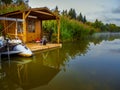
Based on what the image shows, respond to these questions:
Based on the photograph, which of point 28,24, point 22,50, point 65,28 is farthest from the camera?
point 65,28

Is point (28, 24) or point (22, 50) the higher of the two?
point (28, 24)

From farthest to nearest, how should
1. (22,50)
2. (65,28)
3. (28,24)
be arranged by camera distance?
(65,28) → (28,24) → (22,50)

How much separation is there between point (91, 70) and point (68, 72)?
106 centimetres

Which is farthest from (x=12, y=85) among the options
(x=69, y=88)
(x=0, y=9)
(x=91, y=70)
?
(x=0, y=9)

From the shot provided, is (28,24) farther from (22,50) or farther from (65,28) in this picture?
(22,50)

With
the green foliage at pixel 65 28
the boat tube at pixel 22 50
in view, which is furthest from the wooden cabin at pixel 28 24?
the boat tube at pixel 22 50

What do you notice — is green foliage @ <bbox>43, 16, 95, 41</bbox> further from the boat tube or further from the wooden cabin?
the boat tube

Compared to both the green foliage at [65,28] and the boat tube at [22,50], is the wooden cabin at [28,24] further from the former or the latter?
the boat tube at [22,50]

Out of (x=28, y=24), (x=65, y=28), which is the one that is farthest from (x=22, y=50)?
(x=65, y=28)

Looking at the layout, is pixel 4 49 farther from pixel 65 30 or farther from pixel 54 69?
pixel 65 30

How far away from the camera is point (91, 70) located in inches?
330

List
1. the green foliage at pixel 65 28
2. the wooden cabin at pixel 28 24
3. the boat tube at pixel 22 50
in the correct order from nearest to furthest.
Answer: the boat tube at pixel 22 50, the wooden cabin at pixel 28 24, the green foliage at pixel 65 28

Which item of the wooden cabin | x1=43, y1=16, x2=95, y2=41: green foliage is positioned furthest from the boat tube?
x1=43, y1=16, x2=95, y2=41: green foliage

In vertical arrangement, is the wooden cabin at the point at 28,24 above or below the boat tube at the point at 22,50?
above
